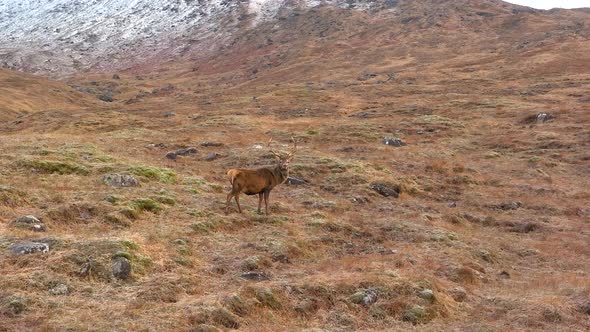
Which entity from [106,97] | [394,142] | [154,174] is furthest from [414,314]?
[106,97]

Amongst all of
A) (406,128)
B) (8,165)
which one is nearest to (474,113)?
(406,128)

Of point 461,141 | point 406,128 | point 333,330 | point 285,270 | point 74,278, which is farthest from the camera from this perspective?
point 406,128

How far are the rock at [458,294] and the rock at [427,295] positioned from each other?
1.00 m

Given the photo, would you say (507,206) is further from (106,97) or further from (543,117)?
(106,97)

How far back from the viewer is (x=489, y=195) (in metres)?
26.8

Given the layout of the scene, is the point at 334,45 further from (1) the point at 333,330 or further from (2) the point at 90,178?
(1) the point at 333,330

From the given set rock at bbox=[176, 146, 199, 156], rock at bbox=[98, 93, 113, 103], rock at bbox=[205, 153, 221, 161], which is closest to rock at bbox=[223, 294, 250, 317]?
rock at bbox=[205, 153, 221, 161]

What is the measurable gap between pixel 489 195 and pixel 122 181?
18127mm

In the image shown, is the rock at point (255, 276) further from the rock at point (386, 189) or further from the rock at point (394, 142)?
the rock at point (394, 142)

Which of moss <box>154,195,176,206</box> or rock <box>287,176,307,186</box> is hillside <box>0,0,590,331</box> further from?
rock <box>287,176,307,186</box>

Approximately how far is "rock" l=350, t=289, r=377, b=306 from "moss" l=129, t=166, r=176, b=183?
12913 mm

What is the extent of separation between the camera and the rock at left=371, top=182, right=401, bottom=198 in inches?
981

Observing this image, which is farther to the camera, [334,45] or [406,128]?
[334,45]

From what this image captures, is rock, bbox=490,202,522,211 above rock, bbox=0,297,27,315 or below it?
below
